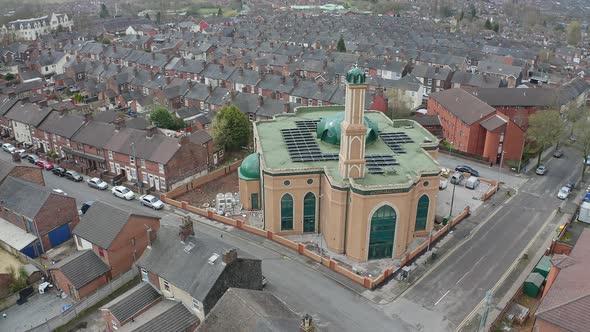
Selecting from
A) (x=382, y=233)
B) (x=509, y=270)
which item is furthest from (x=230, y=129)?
(x=509, y=270)

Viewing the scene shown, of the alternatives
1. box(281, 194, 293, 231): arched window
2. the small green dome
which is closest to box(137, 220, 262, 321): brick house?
box(281, 194, 293, 231): arched window

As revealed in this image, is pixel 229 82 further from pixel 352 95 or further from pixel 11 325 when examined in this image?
pixel 11 325

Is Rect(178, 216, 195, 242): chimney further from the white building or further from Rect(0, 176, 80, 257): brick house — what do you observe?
the white building

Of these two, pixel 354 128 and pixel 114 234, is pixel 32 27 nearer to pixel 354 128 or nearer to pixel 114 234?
pixel 114 234

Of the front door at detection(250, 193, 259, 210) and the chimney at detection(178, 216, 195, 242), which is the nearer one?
the chimney at detection(178, 216, 195, 242)

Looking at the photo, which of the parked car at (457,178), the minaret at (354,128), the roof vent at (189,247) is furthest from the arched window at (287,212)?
the parked car at (457,178)

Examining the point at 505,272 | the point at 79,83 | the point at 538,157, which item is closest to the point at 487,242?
the point at 505,272

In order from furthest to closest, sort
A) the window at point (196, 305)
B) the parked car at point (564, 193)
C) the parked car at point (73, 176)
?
the parked car at point (73, 176) < the parked car at point (564, 193) < the window at point (196, 305)

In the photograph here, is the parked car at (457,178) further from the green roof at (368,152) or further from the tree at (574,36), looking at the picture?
the tree at (574,36)
